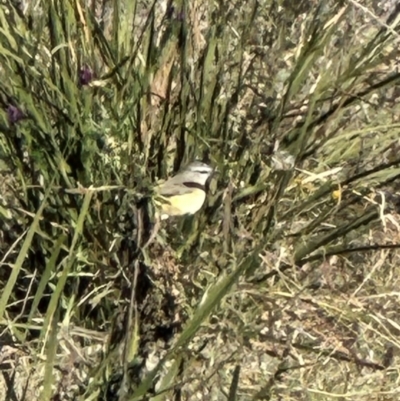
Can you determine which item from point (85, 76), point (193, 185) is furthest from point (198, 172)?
point (85, 76)

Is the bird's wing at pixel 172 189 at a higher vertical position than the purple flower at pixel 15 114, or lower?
lower

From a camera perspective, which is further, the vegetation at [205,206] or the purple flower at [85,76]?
the purple flower at [85,76]

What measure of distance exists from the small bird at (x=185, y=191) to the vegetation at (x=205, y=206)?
5 centimetres

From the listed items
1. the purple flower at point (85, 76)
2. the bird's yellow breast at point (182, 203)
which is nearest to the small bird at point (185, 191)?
the bird's yellow breast at point (182, 203)

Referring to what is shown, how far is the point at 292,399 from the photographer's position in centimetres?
198

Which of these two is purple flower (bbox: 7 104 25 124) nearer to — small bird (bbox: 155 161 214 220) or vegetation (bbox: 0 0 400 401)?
vegetation (bbox: 0 0 400 401)

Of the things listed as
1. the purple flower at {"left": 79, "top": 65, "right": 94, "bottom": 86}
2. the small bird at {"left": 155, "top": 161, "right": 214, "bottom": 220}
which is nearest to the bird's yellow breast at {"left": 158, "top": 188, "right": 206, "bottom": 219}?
the small bird at {"left": 155, "top": 161, "right": 214, "bottom": 220}

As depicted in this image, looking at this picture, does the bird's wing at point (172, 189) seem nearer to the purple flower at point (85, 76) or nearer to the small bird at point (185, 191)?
the small bird at point (185, 191)

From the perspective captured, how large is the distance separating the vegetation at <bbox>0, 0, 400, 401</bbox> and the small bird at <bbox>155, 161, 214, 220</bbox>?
51 mm

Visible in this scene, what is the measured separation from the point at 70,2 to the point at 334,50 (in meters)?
0.67

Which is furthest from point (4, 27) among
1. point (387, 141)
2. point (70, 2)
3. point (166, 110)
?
point (387, 141)

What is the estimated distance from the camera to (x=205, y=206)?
216 cm

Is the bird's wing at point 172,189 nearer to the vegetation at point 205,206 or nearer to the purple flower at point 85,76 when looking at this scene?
the vegetation at point 205,206

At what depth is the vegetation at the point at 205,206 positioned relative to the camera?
197cm
